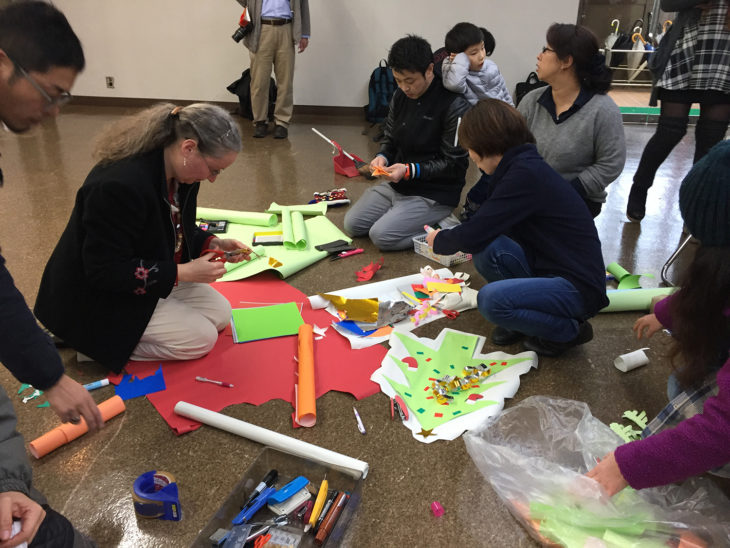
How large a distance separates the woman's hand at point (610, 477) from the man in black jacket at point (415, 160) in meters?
1.60

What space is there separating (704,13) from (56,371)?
2.92 meters

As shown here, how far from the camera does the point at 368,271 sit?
7.80 ft

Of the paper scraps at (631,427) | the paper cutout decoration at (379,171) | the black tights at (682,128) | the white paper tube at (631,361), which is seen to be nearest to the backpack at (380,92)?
the paper cutout decoration at (379,171)

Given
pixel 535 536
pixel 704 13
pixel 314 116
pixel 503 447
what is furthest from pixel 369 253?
pixel 314 116

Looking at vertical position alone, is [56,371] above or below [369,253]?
above

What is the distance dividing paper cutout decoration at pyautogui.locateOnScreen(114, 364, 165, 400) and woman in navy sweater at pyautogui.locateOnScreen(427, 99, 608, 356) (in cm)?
105

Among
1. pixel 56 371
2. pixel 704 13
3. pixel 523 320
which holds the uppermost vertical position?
pixel 704 13

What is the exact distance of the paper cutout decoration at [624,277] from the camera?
2.28 m

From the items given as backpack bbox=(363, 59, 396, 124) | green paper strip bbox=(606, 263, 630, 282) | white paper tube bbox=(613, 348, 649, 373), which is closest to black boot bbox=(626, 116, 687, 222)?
green paper strip bbox=(606, 263, 630, 282)

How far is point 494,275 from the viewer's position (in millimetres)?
1971

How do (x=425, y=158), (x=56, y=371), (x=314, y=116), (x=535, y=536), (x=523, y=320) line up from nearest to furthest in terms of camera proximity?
(x=56, y=371) < (x=535, y=536) < (x=523, y=320) < (x=425, y=158) < (x=314, y=116)

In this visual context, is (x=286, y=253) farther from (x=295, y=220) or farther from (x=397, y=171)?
(x=397, y=171)

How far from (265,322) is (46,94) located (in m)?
1.17

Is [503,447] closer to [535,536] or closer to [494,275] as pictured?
[535,536]
